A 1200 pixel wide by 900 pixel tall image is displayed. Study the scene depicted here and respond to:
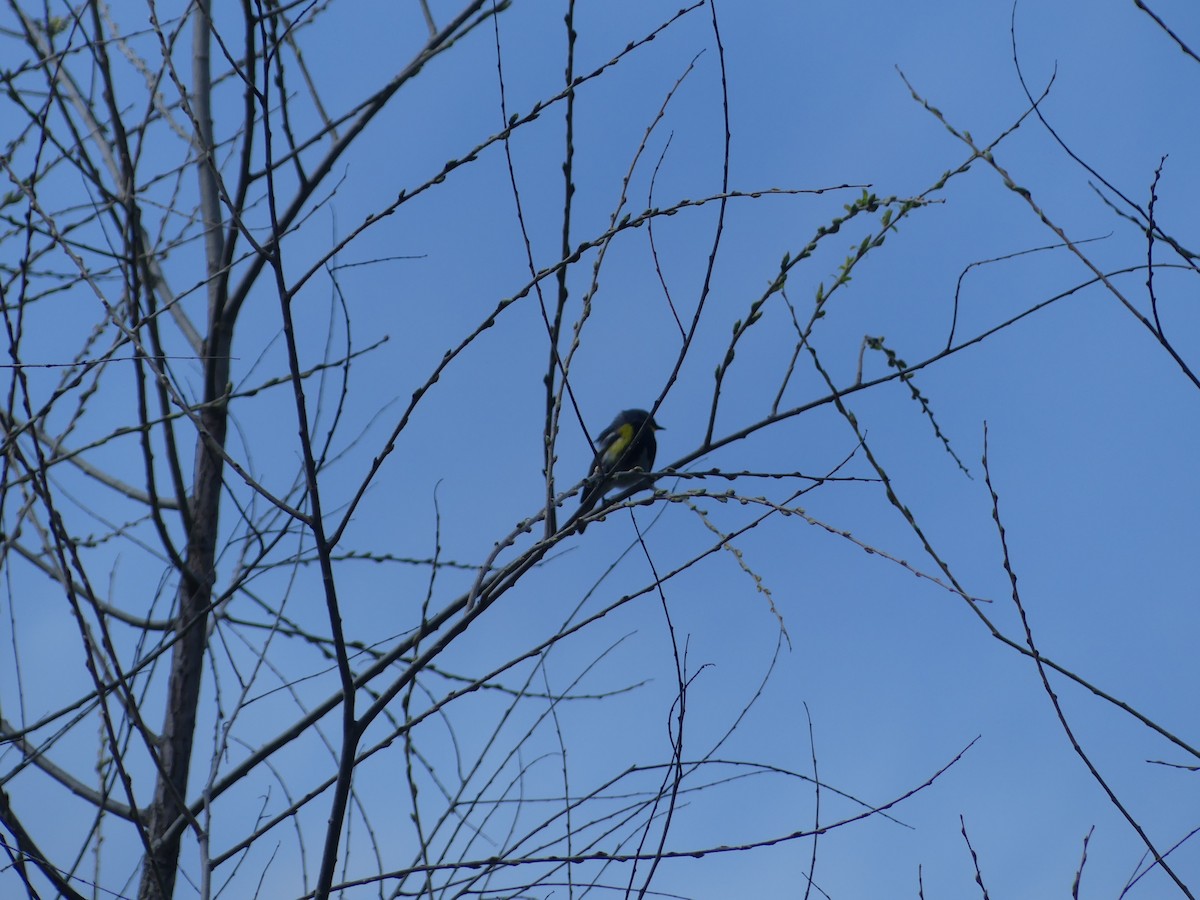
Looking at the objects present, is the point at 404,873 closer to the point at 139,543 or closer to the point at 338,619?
the point at 338,619

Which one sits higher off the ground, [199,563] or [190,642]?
[199,563]

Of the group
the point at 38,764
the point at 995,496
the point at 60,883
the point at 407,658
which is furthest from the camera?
the point at 38,764

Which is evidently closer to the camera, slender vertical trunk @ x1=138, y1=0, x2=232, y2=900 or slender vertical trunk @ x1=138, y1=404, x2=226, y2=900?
slender vertical trunk @ x1=138, y1=404, x2=226, y2=900

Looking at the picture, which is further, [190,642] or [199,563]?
[199,563]

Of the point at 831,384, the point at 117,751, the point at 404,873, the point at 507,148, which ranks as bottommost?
the point at 404,873

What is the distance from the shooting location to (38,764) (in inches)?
123

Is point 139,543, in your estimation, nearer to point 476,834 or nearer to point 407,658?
point 407,658

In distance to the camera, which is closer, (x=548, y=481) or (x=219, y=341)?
(x=548, y=481)

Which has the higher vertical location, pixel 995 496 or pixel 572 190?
pixel 572 190

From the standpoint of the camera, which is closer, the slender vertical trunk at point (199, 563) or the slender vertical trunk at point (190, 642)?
the slender vertical trunk at point (190, 642)

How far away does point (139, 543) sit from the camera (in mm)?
3215

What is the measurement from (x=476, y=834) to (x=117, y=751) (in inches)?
34.8

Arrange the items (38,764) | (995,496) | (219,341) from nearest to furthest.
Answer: (995,496) < (38,764) < (219,341)

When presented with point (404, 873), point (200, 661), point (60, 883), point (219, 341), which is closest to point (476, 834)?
point (404, 873)
